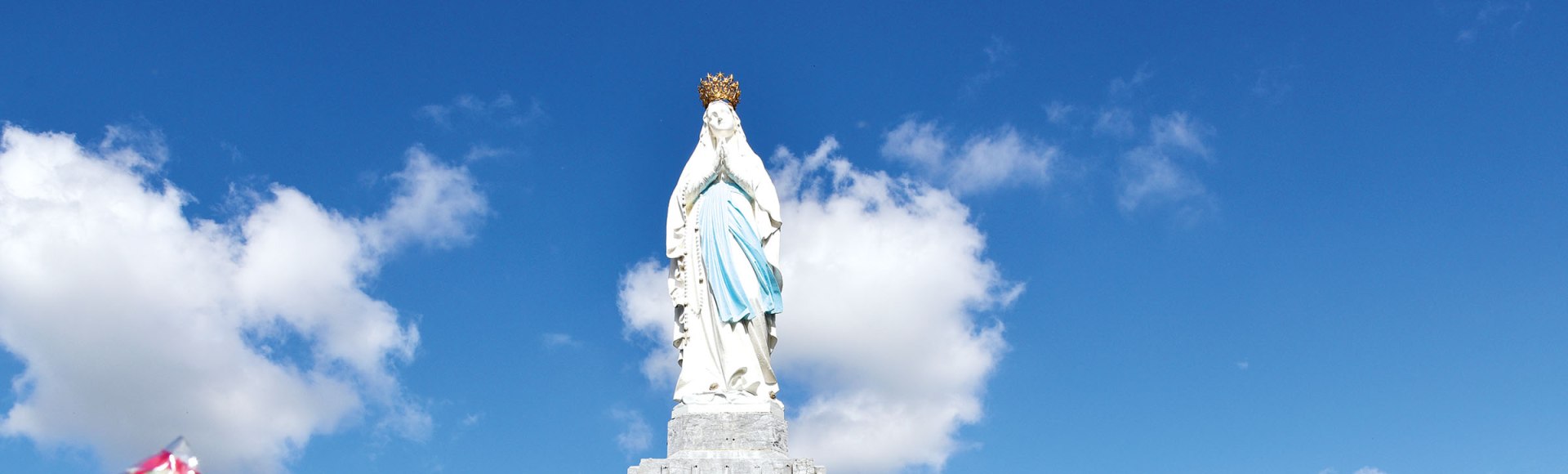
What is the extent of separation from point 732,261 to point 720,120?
7.77 ft

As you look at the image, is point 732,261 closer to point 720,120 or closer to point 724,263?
point 724,263

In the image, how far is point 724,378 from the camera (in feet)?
58.4

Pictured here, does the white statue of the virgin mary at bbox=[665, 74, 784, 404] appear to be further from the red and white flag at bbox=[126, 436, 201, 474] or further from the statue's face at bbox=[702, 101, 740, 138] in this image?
the red and white flag at bbox=[126, 436, 201, 474]

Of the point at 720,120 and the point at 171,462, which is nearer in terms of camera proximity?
the point at 171,462

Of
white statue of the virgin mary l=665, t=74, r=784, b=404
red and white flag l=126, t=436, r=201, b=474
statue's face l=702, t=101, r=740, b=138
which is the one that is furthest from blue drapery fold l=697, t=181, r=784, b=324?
red and white flag l=126, t=436, r=201, b=474

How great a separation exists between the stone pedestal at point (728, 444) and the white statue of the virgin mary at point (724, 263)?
0.76ft

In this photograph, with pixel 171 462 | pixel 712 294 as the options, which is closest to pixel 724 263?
pixel 712 294

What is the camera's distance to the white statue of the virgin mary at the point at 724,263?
17.8 meters

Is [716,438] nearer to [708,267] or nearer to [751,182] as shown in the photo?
[708,267]

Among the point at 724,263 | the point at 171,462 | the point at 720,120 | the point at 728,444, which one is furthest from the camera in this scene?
the point at 720,120

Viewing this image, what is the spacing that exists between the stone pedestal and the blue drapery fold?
137 cm

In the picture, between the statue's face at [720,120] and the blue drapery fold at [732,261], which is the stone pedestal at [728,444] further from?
the statue's face at [720,120]

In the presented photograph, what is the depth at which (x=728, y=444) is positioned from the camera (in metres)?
17.1

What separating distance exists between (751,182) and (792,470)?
446cm
